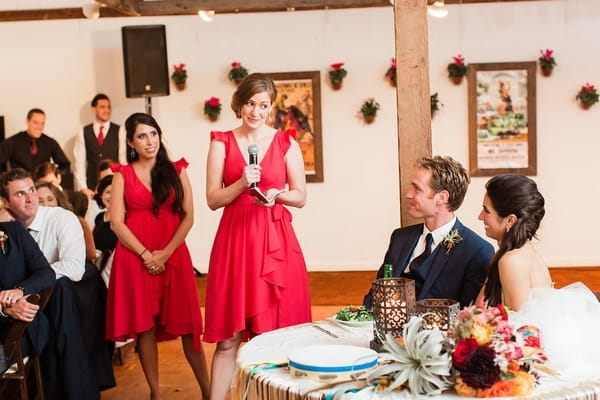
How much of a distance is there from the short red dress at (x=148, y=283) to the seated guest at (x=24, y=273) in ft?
1.18

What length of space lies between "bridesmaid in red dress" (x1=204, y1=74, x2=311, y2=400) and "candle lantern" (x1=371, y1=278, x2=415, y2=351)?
3.92ft

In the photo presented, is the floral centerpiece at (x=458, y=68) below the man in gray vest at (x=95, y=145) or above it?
above

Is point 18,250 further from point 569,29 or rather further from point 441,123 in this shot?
point 569,29

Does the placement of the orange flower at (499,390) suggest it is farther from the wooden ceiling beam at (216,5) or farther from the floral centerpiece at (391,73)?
the floral centerpiece at (391,73)

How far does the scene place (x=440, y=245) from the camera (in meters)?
2.92

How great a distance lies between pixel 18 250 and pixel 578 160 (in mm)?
6480

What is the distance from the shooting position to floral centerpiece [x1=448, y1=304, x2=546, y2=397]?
6.05 feet

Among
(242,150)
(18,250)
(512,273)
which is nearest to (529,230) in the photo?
(512,273)

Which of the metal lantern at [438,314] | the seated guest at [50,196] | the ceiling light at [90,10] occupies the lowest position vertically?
the metal lantern at [438,314]

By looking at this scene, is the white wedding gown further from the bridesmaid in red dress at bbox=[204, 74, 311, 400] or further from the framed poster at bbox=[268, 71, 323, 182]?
the framed poster at bbox=[268, 71, 323, 182]

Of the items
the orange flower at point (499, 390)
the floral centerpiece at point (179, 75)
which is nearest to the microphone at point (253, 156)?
the orange flower at point (499, 390)

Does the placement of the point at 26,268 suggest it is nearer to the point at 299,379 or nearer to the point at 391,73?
the point at 299,379

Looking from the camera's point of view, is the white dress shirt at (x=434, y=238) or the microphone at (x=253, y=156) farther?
the microphone at (x=253, y=156)

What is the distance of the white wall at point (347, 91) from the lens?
8539 millimetres
